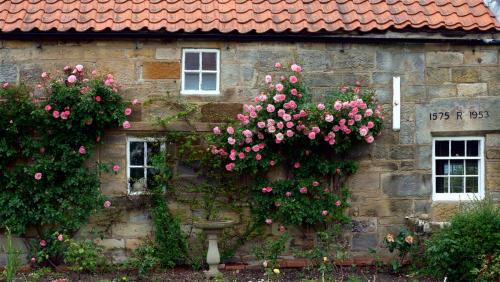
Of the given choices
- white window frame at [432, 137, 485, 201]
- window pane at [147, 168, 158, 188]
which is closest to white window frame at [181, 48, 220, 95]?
window pane at [147, 168, 158, 188]

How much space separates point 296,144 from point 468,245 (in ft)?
7.98

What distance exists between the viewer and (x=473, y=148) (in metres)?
9.03

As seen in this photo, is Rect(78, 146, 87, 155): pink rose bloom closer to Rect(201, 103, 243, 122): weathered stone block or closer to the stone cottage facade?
the stone cottage facade

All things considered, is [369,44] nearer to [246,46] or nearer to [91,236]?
[246,46]

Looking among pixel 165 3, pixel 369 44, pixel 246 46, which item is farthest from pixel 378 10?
pixel 165 3

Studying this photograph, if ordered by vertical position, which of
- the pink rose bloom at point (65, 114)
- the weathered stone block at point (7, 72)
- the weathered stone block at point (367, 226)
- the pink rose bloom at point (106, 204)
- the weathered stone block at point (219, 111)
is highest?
the weathered stone block at point (7, 72)

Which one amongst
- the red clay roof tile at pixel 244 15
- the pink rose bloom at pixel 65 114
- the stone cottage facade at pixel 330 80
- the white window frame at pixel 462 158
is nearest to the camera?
the pink rose bloom at pixel 65 114

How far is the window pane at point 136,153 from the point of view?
29.1 feet

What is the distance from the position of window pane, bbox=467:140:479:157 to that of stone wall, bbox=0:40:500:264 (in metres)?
0.16

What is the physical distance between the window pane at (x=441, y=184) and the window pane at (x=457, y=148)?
0.35 meters

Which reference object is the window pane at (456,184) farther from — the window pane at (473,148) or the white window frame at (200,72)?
the white window frame at (200,72)

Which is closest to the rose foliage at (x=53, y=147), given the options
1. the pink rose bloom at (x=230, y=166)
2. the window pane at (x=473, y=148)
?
the pink rose bloom at (x=230, y=166)

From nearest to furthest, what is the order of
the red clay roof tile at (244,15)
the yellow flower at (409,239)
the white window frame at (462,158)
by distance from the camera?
the yellow flower at (409,239), the red clay roof tile at (244,15), the white window frame at (462,158)

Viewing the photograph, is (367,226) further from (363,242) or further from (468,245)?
(468,245)
